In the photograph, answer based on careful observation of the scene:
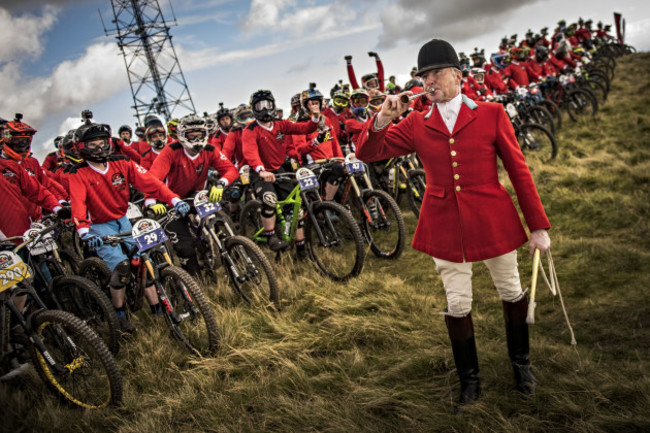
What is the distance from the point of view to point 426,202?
9.07 feet

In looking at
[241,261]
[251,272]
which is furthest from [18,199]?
[251,272]

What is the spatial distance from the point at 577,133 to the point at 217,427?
11332 mm

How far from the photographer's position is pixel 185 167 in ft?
19.4

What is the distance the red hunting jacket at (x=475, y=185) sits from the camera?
250 centimetres

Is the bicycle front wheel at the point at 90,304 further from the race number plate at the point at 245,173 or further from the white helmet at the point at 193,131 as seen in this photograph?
the race number plate at the point at 245,173

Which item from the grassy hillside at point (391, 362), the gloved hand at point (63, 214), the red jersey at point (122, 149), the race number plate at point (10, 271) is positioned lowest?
the grassy hillside at point (391, 362)

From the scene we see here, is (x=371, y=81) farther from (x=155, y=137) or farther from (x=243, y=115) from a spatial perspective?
(x=155, y=137)

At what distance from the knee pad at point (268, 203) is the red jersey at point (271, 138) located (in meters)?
0.80

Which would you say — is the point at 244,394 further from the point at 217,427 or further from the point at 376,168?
the point at 376,168

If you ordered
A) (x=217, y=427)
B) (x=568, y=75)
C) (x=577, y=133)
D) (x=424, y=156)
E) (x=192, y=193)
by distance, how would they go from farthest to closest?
(x=568, y=75) < (x=577, y=133) < (x=192, y=193) < (x=217, y=427) < (x=424, y=156)

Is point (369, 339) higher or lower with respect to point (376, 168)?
lower

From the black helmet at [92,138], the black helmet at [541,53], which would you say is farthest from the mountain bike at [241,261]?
the black helmet at [541,53]

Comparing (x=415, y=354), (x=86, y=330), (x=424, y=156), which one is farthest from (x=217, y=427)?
(x=424, y=156)

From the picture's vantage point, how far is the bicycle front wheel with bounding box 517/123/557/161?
9091 millimetres
